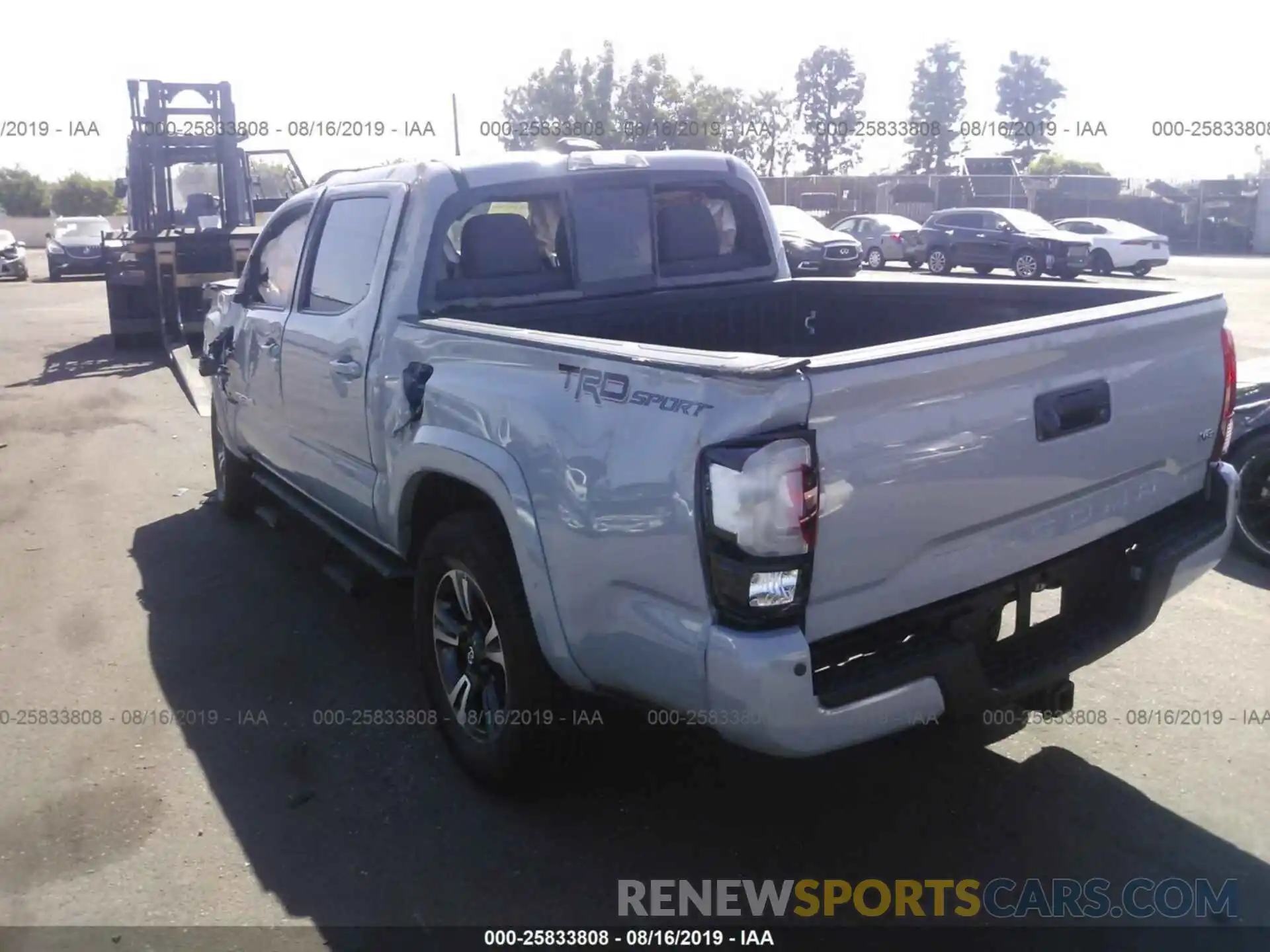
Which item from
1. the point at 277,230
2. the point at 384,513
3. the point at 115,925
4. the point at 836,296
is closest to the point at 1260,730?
the point at 836,296

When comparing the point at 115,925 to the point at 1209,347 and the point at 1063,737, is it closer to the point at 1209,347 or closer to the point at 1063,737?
the point at 1063,737

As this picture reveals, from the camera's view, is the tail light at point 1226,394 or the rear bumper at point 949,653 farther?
the tail light at point 1226,394

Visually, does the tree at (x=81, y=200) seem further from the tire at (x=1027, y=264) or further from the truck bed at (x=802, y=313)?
the truck bed at (x=802, y=313)

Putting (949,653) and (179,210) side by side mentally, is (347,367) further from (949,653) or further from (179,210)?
(179,210)


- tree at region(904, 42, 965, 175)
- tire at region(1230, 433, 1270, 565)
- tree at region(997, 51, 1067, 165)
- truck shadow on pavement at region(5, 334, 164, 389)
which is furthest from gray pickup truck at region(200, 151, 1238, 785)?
tree at region(997, 51, 1067, 165)

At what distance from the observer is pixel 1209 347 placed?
3877 mm

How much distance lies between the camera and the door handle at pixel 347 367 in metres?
4.62

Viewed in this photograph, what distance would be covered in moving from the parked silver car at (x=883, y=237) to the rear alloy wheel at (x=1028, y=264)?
117 inches

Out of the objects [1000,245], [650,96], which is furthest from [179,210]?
[650,96]

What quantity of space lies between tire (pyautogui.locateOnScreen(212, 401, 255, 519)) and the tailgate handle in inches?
199

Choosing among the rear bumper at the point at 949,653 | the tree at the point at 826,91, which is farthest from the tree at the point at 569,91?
the rear bumper at the point at 949,653

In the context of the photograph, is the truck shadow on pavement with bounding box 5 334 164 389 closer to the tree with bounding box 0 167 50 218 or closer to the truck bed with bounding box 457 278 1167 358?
the truck bed with bounding box 457 278 1167 358

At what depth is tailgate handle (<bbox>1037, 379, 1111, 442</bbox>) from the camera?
3.27 m

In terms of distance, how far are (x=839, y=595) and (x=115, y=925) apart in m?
2.31
